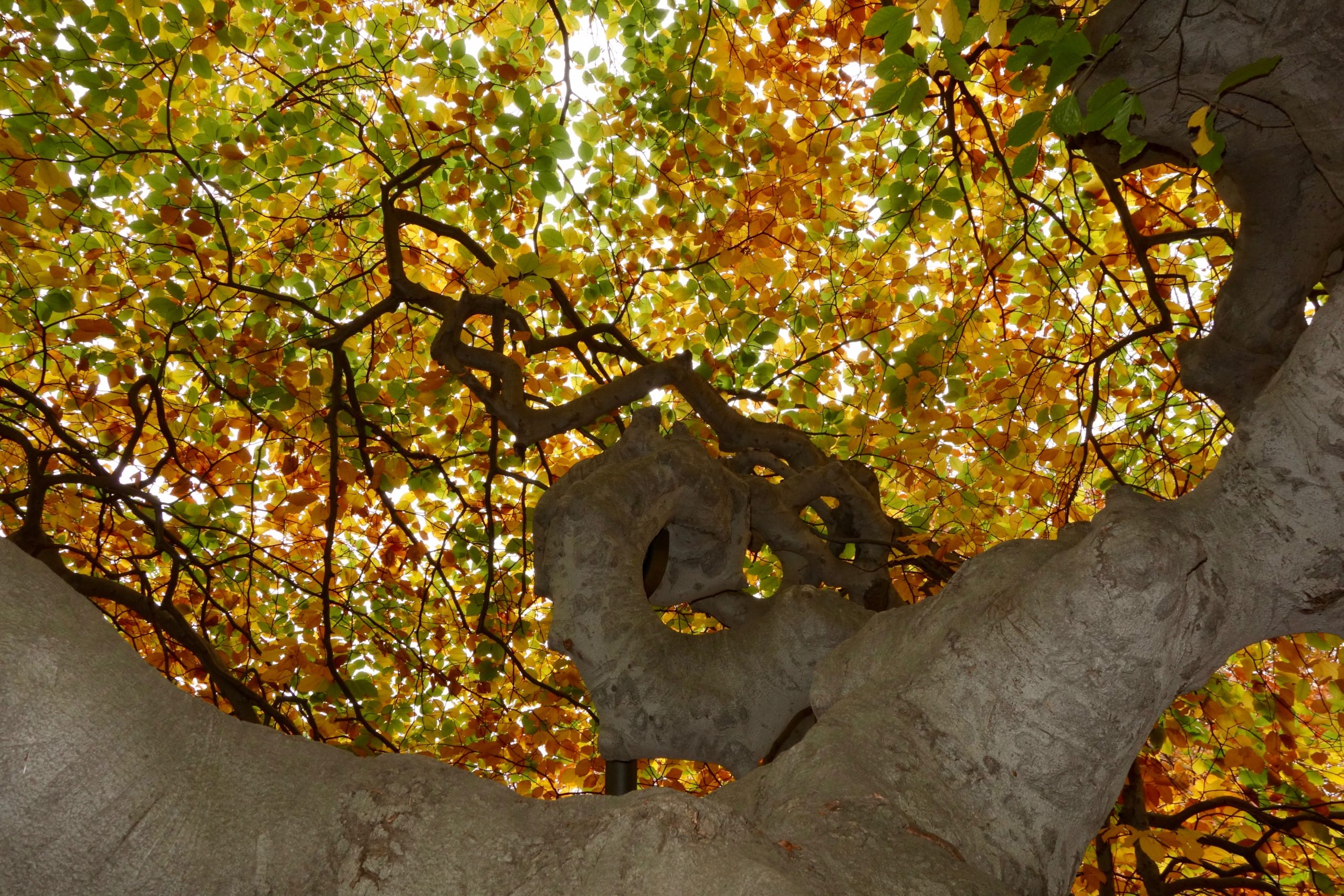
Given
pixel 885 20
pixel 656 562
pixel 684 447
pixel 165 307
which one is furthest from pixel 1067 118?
pixel 165 307

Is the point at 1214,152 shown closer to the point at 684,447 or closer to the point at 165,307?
the point at 684,447

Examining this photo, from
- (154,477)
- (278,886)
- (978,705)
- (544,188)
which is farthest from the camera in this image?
(544,188)

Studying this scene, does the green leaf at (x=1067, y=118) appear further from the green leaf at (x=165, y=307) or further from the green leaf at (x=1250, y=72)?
the green leaf at (x=165, y=307)

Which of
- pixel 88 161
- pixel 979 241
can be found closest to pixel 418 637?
pixel 88 161

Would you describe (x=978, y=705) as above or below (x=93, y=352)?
below

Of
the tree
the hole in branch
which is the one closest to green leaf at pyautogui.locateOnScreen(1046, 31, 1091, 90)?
the tree

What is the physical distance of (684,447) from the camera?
123 inches

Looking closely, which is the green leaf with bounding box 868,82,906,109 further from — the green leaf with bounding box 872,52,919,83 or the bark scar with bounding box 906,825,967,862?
the bark scar with bounding box 906,825,967,862

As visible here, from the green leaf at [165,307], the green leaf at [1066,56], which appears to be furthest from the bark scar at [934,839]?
the green leaf at [165,307]

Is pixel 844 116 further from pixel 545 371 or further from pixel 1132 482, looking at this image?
pixel 1132 482

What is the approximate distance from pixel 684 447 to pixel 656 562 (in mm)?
487

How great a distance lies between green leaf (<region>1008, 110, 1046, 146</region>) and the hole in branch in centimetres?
171

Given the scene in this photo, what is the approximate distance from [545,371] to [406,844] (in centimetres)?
516

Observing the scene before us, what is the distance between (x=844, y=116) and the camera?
614 cm
